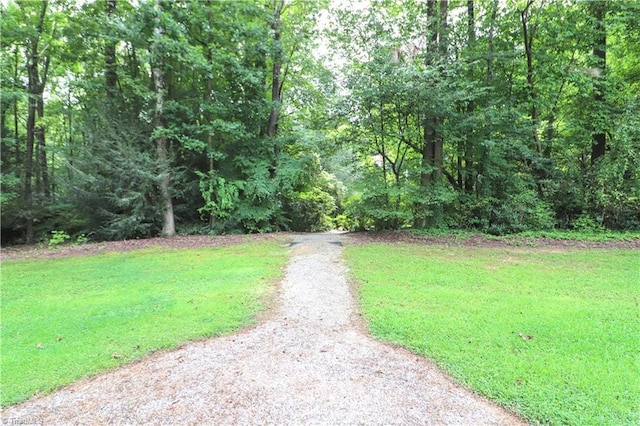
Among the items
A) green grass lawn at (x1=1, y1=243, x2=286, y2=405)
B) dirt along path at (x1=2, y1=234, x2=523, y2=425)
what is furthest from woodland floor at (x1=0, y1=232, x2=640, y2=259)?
dirt along path at (x1=2, y1=234, x2=523, y2=425)

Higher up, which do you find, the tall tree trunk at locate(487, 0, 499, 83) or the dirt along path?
the tall tree trunk at locate(487, 0, 499, 83)

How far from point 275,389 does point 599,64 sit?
1326 cm

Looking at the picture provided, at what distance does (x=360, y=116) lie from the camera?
962 centimetres

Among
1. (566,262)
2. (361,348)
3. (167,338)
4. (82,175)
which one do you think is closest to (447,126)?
(566,262)

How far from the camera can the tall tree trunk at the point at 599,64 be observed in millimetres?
9469

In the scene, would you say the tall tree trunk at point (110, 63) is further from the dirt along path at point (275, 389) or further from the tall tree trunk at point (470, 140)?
the tall tree trunk at point (470, 140)

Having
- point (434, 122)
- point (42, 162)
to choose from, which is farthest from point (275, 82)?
point (42, 162)

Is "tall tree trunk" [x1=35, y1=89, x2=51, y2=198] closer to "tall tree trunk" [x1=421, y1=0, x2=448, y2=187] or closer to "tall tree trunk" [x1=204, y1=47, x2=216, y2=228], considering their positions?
"tall tree trunk" [x1=204, y1=47, x2=216, y2=228]

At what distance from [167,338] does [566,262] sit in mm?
7237

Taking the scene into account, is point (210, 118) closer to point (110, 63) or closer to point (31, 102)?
point (110, 63)

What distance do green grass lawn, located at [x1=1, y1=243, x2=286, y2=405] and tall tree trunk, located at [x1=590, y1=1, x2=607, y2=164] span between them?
10663mm

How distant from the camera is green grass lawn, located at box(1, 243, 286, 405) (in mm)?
2951

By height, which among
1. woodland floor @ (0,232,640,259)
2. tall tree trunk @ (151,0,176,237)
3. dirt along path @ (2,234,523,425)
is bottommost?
dirt along path @ (2,234,523,425)

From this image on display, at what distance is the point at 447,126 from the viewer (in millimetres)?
9609
